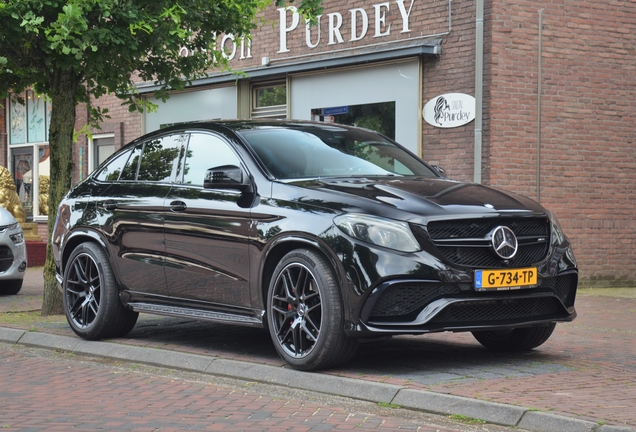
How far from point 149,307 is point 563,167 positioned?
8374 millimetres

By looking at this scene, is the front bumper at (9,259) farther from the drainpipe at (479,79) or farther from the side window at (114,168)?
the drainpipe at (479,79)

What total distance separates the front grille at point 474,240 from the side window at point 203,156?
194 centimetres

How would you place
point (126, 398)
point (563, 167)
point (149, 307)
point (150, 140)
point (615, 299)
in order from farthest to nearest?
point (563, 167)
point (615, 299)
point (150, 140)
point (149, 307)
point (126, 398)

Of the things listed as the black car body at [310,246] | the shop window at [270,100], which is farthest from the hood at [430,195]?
the shop window at [270,100]

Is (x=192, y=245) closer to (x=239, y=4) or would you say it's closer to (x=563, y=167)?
(x=239, y=4)

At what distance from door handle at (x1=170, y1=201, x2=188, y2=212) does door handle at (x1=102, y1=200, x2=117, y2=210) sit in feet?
2.86

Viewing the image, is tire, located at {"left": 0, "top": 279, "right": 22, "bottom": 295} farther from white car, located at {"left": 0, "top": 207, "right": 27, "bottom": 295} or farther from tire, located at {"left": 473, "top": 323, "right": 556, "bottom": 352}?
tire, located at {"left": 473, "top": 323, "right": 556, "bottom": 352}

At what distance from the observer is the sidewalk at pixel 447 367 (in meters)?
5.74

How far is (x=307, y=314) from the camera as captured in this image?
6.97 metres

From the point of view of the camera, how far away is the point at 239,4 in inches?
443

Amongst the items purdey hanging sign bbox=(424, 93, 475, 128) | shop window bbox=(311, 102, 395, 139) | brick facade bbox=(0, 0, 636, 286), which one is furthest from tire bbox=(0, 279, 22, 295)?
purdey hanging sign bbox=(424, 93, 475, 128)

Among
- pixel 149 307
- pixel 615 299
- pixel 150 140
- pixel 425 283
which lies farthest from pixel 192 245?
pixel 615 299

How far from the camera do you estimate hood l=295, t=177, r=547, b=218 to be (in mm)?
6773

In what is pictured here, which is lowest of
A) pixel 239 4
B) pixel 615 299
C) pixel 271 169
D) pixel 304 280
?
pixel 615 299
